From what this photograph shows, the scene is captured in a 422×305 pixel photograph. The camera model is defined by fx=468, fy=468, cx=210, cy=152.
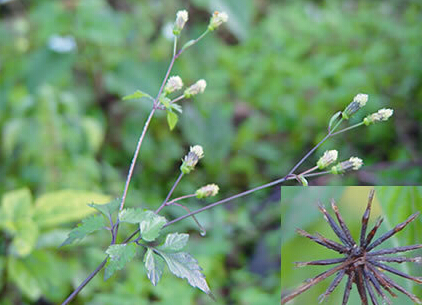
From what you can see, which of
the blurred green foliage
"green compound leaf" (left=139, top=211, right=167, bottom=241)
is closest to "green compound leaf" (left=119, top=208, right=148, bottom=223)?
"green compound leaf" (left=139, top=211, right=167, bottom=241)

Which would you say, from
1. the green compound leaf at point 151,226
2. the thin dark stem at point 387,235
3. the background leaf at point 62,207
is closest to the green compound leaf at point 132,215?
the green compound leaf at point 151,226

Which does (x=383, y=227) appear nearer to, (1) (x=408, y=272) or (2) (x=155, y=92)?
(1) (x=408, y=272)

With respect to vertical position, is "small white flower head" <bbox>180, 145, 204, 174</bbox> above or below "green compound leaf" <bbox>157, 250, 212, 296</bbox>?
above

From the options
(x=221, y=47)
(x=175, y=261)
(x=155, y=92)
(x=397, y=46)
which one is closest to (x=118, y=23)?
(x=155, y=92)

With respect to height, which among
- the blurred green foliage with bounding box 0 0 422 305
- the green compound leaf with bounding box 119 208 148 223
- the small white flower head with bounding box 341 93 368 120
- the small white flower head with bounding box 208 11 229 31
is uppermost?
the blurred green foliage with bounding box 0 0 422 305

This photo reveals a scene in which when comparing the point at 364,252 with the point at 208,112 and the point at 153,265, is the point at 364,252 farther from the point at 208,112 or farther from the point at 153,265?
the point at 208,112

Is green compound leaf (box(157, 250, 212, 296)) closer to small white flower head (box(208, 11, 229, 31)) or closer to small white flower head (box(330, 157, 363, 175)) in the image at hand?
small white flower head (box(330, 157, 363, 175))

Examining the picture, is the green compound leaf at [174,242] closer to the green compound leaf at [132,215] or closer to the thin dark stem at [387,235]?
the green compound leaf at [132,215]
